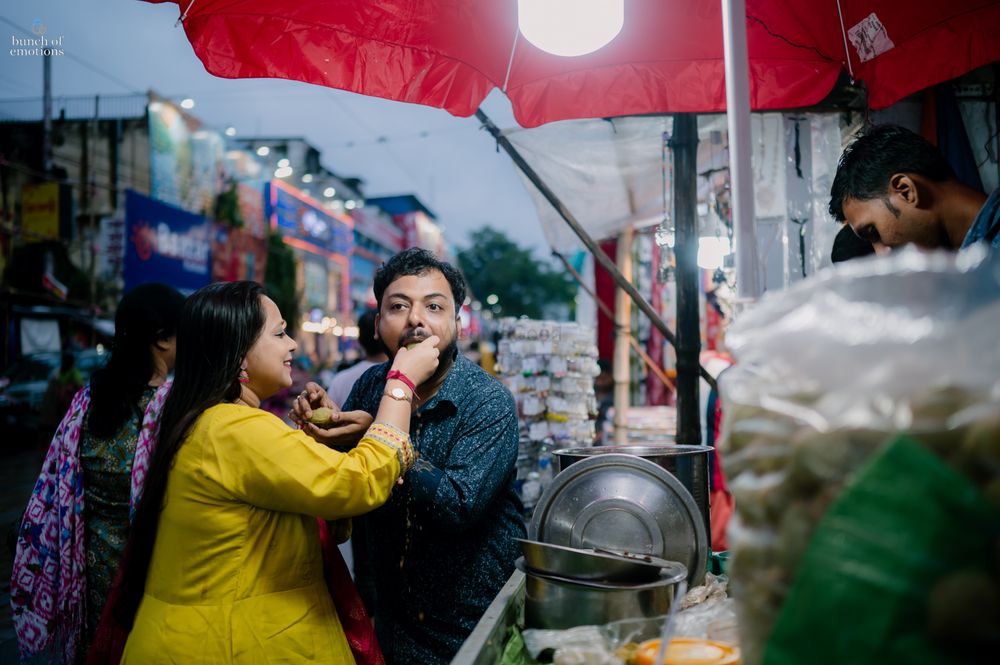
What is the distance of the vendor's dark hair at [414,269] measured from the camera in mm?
2342

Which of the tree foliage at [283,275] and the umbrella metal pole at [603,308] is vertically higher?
the tree foliage at [283,275]

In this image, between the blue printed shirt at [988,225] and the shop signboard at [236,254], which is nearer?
the blue printed shirt at [988,225]

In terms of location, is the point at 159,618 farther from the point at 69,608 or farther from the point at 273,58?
the point at 273,58

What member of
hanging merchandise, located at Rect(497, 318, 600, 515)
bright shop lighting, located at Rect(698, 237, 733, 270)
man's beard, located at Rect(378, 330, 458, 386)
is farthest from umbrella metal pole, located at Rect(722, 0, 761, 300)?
hanging merchandise, located at Rect(497, 318, 600, 515)

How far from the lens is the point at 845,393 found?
0.78 metres

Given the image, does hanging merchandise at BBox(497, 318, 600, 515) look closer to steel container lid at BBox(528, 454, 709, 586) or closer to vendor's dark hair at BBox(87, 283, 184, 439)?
vendor's dark hair at BBox(87, 283, 184, 439)

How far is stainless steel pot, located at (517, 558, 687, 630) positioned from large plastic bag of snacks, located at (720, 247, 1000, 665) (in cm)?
50

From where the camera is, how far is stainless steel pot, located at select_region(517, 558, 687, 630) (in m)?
1.41

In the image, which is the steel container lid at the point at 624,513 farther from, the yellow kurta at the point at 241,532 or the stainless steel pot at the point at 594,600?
the yellow kurta at the point at 241,532

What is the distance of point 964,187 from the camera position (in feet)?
6.86

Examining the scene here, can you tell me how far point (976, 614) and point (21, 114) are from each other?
2909 cm

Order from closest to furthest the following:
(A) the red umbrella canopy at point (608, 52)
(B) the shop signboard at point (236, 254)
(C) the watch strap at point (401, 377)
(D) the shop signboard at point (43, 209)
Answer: (C) the watch strap at point (401, 377) < (A) the red umbrella canopy at point (608, 52) < (D) the shop signboard at point (43, 209) < (B) the shop signboard at point (236, 254)

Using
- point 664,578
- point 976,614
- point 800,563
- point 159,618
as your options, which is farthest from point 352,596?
point 976,614

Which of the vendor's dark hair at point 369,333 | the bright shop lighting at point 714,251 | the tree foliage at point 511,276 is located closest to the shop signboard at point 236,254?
the vendor's dark hair at point 369,333
